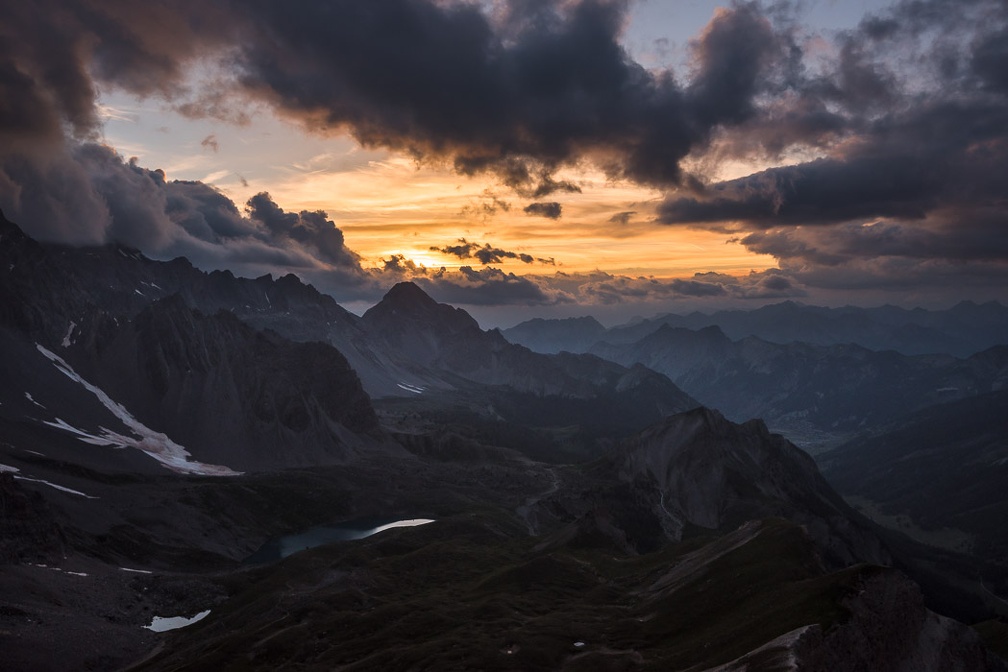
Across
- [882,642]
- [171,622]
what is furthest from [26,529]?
[882,642]

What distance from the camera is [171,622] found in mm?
166375

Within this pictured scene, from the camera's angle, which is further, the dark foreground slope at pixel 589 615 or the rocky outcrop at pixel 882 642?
the dark foreground slope at pixel 589 615

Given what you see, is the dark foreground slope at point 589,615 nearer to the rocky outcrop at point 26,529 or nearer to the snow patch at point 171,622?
the snow patch at point 171,622

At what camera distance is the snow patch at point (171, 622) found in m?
161

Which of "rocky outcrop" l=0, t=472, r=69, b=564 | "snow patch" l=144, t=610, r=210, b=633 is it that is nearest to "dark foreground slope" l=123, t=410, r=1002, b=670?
"snow patch" l=144, t=610, r=210, b=633

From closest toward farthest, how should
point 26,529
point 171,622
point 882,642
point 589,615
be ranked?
point 882,642 < point 589,615 < point 171,622 < point 26,529

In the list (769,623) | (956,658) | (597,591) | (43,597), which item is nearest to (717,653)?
(769,623)

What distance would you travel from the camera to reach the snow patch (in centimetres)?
16077

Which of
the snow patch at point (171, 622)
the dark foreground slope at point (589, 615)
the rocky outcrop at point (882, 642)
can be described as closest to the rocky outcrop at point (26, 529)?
the snow patch at point (171, 622)

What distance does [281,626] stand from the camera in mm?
139000

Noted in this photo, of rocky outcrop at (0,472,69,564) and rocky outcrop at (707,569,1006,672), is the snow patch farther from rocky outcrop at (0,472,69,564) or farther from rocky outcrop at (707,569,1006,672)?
rocky outcrop at (707,569,1006,672)

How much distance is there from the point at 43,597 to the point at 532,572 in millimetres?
100170

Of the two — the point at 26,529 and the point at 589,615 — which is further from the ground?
the point at 26,529

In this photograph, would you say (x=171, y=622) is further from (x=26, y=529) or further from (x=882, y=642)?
(x=882, y=642)
